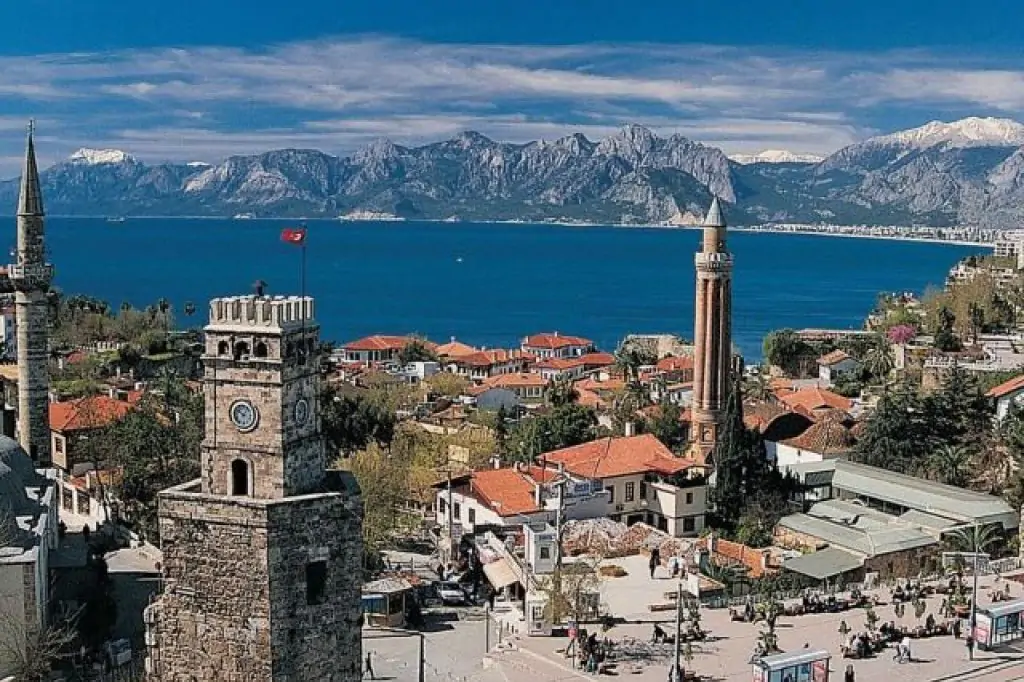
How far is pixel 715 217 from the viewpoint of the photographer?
41125 millimetres

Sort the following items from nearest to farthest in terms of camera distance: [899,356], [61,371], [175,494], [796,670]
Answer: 1. [175,494]
2. [796,670]
3. [61,371]
4. [899,356]

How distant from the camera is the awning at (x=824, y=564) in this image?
2828 centimetres

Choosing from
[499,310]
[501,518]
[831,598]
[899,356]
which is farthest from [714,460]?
[499,310]

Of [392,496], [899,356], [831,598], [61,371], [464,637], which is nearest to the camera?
[464,637]

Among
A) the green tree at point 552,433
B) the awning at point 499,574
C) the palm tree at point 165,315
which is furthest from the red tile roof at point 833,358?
the awning at point 499,574

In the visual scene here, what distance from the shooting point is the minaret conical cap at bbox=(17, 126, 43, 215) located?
28266mm

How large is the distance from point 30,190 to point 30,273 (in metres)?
2.00

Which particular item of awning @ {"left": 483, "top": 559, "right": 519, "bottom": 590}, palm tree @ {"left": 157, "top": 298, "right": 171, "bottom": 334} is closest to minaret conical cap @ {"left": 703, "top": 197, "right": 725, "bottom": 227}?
awning @ {"left": 483, "top": 559, "right": 519, "bottom": 590}

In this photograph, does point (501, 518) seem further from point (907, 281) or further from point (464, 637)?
point (907, 281)

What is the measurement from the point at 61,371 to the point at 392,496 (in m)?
27.4

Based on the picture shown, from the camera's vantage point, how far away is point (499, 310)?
5374 inches

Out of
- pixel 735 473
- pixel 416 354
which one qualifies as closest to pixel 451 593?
pixel 735 473

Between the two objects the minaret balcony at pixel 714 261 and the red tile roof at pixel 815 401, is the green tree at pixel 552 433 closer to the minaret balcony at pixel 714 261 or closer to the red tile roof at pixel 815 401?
the minaret balcony at pixel 714 261

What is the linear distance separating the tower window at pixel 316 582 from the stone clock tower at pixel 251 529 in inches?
0.4
